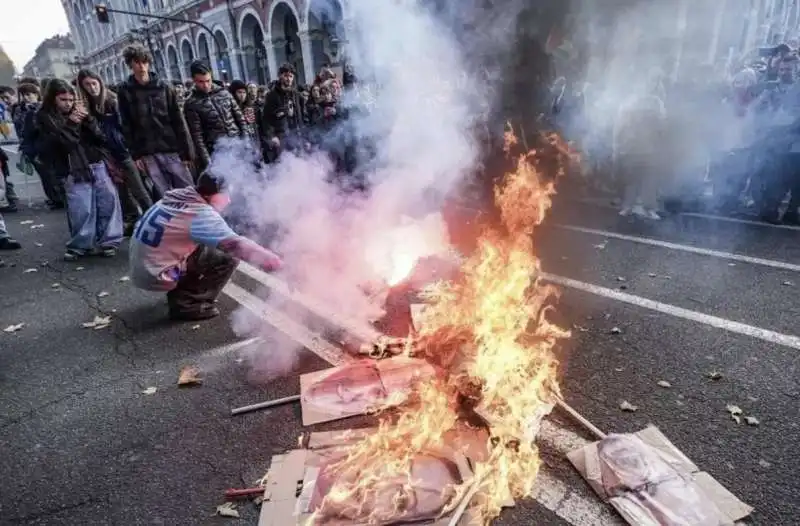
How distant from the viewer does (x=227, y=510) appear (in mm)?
2389

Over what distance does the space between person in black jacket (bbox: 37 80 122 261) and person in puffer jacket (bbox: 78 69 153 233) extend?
154 mm

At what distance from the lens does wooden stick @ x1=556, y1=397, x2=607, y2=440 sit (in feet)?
8.97

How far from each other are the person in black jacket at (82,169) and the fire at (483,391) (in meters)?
4.81

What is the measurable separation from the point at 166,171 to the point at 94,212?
3.47 ft

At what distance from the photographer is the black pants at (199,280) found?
14.3 feet

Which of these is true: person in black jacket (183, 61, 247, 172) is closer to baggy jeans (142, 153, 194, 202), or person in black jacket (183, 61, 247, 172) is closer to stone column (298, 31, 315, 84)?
baggy jeans (142, 153, 194, 202)

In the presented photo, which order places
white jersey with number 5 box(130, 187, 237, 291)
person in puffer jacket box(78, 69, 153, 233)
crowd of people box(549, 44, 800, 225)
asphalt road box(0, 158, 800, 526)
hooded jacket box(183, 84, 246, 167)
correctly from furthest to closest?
hooded jacket box(183, 84, 246, 167), crowd of people box(549, 44, 800, 225), person in puffer jacket box(78, 69, 153, 233), white jersey with number 5 box(130, 187, 237, 291), asphalt road box(0, 158, 800, 526)

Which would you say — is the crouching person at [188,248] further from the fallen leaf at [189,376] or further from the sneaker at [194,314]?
the fallen leaf at [189,376]

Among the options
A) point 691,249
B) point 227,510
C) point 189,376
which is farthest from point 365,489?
point 691,249

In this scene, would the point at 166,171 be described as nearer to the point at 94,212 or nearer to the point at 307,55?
the point at 94,212

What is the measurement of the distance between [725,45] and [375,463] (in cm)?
627

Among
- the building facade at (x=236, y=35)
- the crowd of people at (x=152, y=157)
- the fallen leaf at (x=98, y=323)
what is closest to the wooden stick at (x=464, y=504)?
the crowd of people at (x=152, y=157)

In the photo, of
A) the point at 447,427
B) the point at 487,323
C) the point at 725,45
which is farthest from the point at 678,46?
the point at 447,427

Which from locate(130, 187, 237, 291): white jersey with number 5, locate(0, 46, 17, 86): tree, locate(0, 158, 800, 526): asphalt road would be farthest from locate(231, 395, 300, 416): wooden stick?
locate(0, 46, 17, 86): tree
